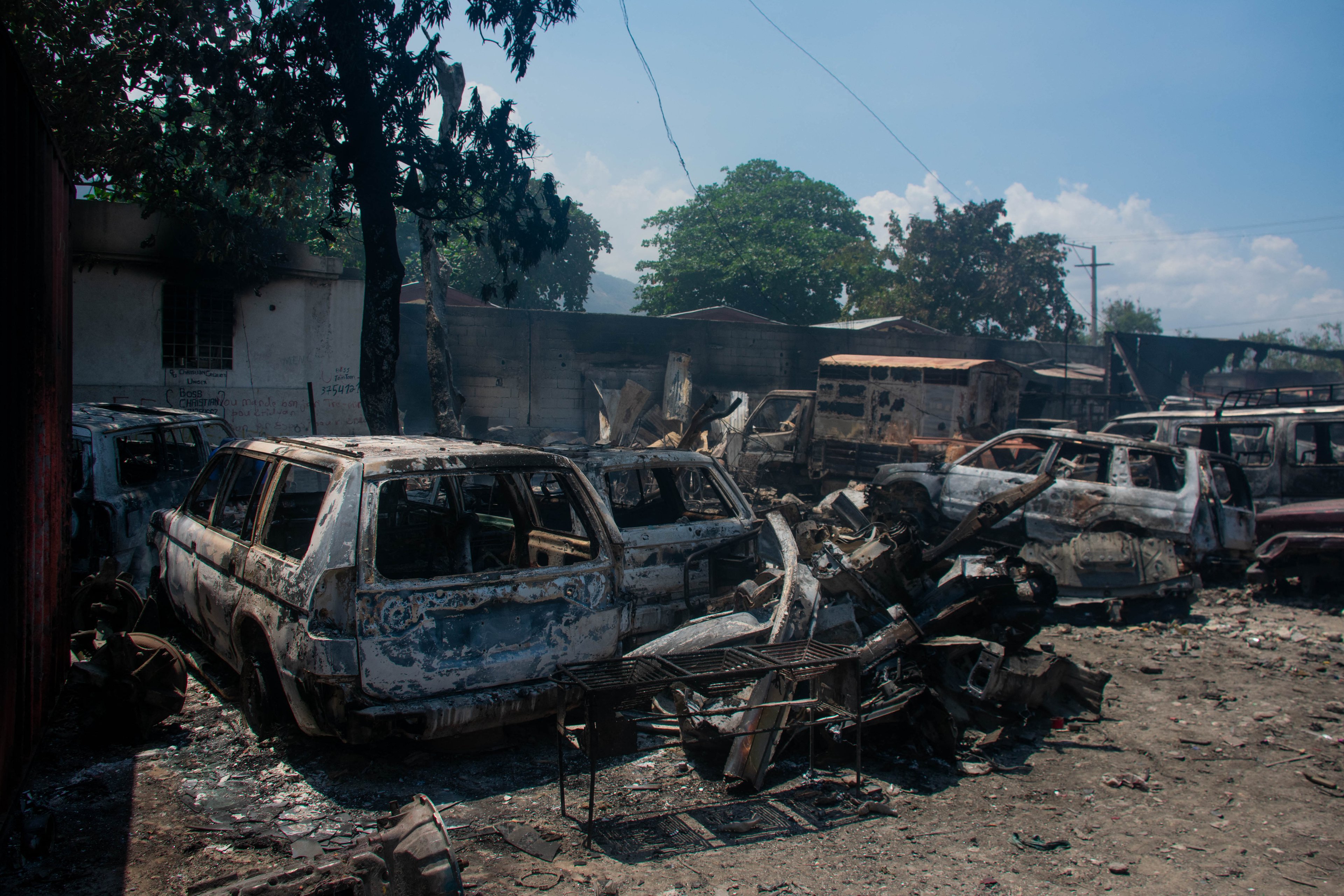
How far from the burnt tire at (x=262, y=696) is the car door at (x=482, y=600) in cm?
75

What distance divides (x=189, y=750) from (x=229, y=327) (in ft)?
36.0

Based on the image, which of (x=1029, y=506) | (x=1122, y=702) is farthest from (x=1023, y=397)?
(x=1122, y=702)

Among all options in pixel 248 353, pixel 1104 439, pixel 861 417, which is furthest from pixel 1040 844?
pixel 248 353

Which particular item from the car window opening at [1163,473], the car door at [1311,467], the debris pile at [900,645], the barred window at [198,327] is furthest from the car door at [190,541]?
the car door at [1311,467]

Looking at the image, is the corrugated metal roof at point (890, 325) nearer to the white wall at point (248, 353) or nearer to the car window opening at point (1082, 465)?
the white wall at point (248, 353)

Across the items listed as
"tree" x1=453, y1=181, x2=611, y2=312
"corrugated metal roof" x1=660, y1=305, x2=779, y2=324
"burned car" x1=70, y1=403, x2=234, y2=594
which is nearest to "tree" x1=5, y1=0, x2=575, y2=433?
"burned car" x1=70, y1=403, x2=234, y2=594

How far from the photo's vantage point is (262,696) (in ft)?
12.4

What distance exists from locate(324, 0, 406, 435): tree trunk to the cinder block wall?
7.70 meters

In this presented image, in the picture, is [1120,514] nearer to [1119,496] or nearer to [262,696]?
[1119,496]

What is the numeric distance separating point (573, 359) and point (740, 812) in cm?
1549

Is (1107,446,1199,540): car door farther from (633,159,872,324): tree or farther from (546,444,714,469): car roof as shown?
(633,159,872,324): tree

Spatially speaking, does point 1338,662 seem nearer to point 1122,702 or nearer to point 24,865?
point 1122,702

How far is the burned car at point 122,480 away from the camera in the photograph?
18.6 feet

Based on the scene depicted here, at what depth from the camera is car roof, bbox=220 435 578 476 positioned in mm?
3664
